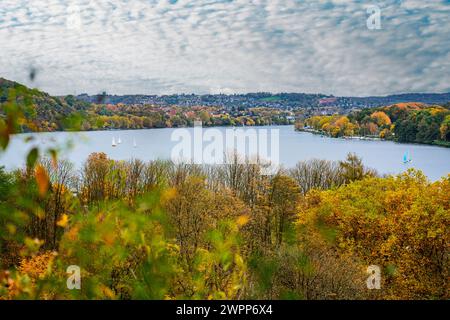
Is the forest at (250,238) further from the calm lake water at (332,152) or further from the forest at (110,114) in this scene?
the calm lake water at (332,152)

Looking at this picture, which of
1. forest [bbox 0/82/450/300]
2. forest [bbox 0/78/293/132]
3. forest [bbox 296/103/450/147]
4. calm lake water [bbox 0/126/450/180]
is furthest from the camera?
forest [bbox 296/103/450/147]

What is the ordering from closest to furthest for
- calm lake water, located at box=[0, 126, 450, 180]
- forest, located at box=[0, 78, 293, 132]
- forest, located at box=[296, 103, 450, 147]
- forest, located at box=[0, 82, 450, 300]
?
1. forest, located at box=[0, 78, 293, 132]
2. forest, located at box=[0, 82, 450, 300]
3. calm lake water, located at box=[0, 126, 450, 180]
4. forest, located at box=[296, 103, 450, 147]

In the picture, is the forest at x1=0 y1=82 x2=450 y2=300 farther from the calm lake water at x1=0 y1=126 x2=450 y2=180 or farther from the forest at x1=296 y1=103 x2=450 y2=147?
the forest at x1=296 y1=103 x2=450 y2=147

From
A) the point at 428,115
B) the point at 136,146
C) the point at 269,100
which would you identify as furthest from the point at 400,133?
the point at 136,146

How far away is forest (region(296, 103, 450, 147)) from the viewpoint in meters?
82.4

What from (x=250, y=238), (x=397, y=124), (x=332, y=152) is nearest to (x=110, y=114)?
(x=250, y=238)

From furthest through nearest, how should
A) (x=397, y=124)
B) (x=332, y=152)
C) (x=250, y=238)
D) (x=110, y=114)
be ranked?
(x=397, y=124) → (x=332, y=152) → (x=250, y=238) → (x=110, y=114)

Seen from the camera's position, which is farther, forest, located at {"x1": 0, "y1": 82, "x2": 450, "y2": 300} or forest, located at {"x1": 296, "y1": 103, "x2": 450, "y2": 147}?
forest, located at {"x1": 296, "y1": 103, "x2": 450, "y2": 147}

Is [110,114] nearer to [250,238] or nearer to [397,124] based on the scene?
[250,238]

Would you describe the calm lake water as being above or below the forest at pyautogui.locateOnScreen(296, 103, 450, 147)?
below

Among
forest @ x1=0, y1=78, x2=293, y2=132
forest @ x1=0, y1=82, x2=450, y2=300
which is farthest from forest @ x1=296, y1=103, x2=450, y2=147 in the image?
forest @ x1=0, y1=82, x2=450, y2=300

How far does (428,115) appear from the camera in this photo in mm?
83500

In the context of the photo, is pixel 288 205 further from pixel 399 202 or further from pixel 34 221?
pixel 34 221

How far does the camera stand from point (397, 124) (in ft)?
311
